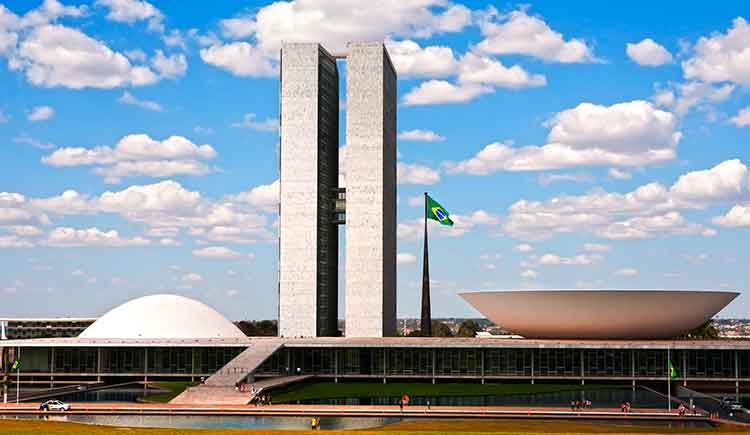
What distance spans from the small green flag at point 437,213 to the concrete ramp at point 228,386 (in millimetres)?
24032

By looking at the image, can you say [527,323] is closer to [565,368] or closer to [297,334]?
[565,368]

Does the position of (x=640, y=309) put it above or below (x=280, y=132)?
below

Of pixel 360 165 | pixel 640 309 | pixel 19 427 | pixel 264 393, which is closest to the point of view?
pixel 19 427

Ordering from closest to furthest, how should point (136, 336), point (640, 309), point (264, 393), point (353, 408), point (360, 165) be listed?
point (353, 408), point (264, 393), point (640, 309), point (136, 336), point (360, 165)

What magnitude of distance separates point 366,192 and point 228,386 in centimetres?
3472

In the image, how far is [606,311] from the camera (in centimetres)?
8194

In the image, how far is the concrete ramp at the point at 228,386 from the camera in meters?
65.8

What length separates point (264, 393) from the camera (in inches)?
2692

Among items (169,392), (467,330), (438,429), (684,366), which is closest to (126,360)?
(169,392)

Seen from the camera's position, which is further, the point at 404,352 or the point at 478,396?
the point at 404,352

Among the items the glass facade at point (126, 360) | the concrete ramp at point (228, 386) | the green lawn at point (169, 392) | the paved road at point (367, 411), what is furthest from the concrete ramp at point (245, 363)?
the paved road at point (367, 411)

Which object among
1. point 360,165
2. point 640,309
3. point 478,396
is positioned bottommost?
point 478,396

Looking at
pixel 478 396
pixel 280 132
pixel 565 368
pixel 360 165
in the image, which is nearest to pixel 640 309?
pixel 565 368

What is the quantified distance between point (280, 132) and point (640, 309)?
39.5m
